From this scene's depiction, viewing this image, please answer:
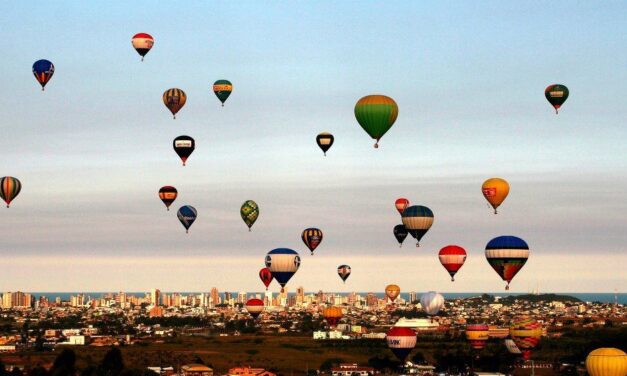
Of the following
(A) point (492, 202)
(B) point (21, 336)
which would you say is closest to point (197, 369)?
(A) point (492, 202)

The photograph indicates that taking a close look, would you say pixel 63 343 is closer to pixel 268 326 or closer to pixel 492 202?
pixel 268 326

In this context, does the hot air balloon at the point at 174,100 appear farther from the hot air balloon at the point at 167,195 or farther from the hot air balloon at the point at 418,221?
the hot air balloon at the point at 418,221

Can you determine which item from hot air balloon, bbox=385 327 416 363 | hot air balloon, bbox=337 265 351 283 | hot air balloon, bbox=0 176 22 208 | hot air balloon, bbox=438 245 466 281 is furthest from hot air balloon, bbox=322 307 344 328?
hot air balloon, bbox=0 176 22 208

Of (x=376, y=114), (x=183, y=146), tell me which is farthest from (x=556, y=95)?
(x=183, y=146)

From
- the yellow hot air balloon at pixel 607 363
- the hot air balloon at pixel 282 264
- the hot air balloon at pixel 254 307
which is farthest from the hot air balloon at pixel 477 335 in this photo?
the hot air balloon at pixel 282 264

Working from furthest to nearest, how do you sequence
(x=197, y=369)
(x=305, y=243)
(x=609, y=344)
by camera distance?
(x=609, y=344) < (x=197, y=369) < (x=305, y=243)
